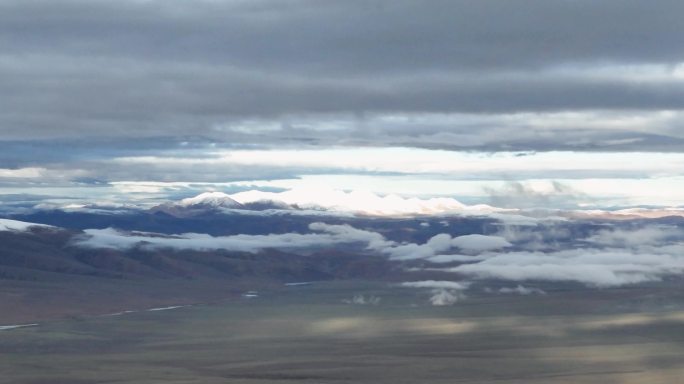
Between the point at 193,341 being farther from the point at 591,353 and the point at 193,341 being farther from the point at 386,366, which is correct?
the point at 591,353

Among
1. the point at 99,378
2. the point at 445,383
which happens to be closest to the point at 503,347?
the point at 445,383

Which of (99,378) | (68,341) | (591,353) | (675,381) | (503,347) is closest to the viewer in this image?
(675,381)

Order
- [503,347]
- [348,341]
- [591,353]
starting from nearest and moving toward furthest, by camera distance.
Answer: [591,353]
[503,347]
[348,341]

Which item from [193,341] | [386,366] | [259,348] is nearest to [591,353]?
[386,366]

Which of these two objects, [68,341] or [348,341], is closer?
[348,341]

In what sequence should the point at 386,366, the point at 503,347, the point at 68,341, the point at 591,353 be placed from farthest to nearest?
the point at 68,341 < the point at 503,347 < the point at 591,353 < the point at 386,366

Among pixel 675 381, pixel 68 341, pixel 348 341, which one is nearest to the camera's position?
pixel 675 381

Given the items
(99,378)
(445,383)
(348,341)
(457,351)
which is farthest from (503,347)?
(99,378)

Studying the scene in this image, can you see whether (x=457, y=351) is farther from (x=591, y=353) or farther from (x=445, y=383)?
(x=445, y=383)

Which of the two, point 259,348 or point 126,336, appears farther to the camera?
point 126,336
